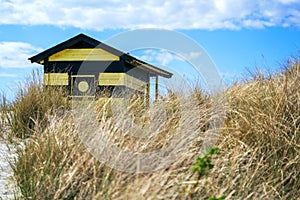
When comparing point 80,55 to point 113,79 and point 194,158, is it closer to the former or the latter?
point 113,79

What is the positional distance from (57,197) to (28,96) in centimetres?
420

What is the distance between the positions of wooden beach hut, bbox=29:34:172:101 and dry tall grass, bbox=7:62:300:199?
260 inches

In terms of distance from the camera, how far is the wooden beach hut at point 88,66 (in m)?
11.7

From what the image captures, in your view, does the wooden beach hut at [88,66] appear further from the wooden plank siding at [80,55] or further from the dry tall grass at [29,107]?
the dry tall grass at [29,107]

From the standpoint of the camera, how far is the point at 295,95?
5039 millimetres

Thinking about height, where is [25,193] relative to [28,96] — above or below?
below

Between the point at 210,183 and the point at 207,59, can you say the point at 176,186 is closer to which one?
the point at 210,183

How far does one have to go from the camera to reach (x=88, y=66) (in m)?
12.1

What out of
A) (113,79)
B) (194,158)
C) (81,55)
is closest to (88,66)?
(81,55)

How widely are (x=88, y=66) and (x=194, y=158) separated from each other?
861cm

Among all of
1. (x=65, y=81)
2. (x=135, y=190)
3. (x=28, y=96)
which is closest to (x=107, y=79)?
(x=65, y=81)

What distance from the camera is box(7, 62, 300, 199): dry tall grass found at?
339cm

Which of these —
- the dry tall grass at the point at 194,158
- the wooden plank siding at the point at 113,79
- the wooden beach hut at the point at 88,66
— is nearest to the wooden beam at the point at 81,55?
the wooden beach hut at the point at 88,66

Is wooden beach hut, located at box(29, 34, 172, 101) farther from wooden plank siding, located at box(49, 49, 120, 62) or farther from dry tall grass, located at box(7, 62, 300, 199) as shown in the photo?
dry tall grass, located at box(7, 62, 300, 199)
